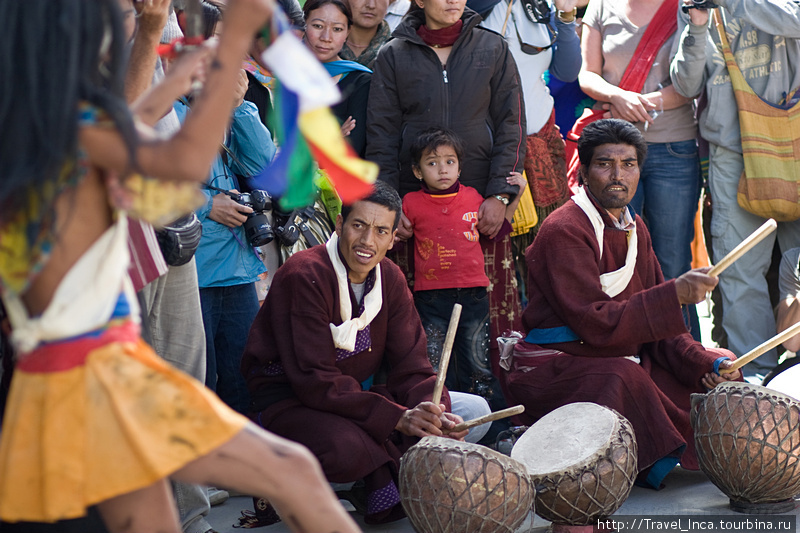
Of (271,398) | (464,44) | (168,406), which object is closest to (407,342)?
(271,398)

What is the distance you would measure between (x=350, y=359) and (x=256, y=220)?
709 millimetres

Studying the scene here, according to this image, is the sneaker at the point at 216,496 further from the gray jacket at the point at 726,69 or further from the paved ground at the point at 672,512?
the gray jacket at the point at 726,69

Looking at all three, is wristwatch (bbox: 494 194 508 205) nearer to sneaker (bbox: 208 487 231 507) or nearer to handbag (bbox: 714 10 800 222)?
handbag (bbox: 714 10 800 222)

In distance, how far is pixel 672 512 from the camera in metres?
3.65

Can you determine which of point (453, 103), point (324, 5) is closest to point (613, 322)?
point (453, 103)

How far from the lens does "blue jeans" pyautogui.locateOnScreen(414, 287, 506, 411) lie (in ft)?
15.4

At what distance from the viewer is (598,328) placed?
13.2ft

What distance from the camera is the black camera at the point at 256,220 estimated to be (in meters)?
4.05

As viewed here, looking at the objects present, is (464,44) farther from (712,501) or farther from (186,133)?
(186,133)

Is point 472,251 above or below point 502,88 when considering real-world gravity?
below

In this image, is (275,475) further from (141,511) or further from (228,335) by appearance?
(228,335)

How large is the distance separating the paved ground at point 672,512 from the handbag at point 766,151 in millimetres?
1705

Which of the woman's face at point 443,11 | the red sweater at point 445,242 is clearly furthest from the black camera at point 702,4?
the red sweater at point 445,242

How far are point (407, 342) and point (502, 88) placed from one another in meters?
1.55
